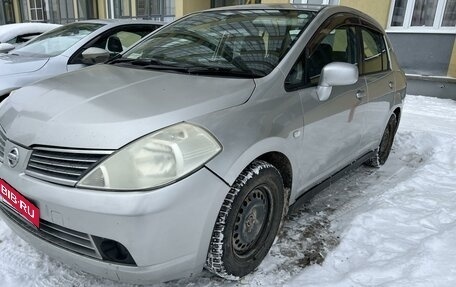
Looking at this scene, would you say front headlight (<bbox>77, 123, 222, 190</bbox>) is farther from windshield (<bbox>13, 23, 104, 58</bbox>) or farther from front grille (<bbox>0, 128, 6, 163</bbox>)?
windshield (<bbox>13, 23, 104, 58</bbox>)

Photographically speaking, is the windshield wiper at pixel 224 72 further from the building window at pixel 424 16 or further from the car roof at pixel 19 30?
the building window at pixel 424 16

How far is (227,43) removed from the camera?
8.92 feet

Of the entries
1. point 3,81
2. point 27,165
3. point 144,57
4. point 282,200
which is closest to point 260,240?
point 282,200

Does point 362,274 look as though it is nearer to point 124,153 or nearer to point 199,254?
point 199,254

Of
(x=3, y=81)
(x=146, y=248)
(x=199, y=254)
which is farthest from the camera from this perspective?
(x=3, y=81)

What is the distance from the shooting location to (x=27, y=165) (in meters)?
1.88

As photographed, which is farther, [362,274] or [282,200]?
[282,200]

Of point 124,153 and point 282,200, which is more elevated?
point 124,153

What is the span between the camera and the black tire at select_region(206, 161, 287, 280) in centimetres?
195

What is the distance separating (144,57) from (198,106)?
3.83ft

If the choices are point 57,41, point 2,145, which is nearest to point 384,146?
point 2,145

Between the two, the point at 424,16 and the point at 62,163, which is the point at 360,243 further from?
the point at 424,16

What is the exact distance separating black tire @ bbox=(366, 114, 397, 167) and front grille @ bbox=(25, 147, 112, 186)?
3.05 meters

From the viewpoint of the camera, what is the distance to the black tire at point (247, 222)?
1.95 metres
